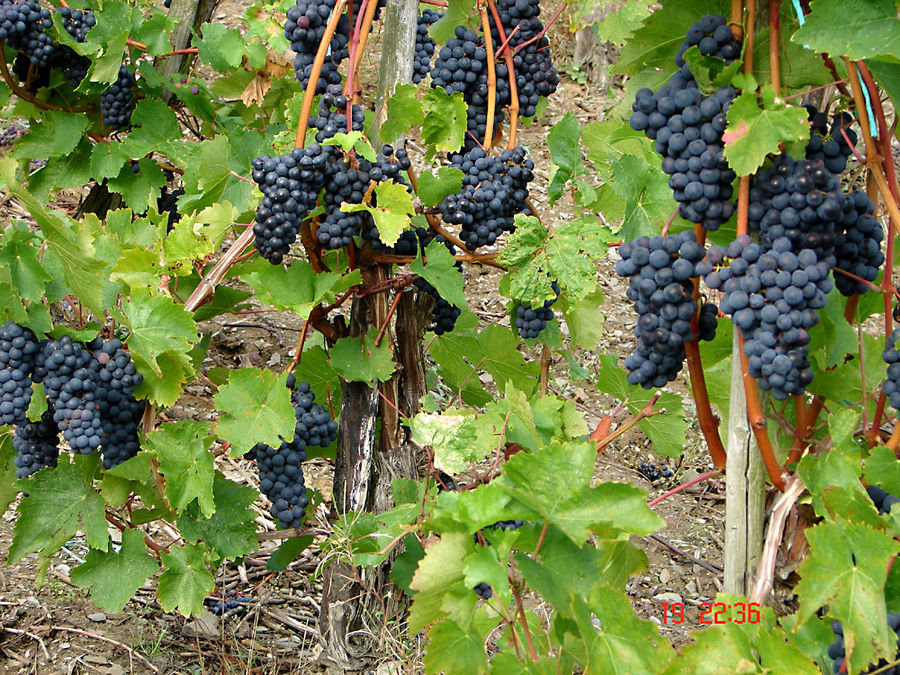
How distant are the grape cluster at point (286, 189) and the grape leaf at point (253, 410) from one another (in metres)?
0.34

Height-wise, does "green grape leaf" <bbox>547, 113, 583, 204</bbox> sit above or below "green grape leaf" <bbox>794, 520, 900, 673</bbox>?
above

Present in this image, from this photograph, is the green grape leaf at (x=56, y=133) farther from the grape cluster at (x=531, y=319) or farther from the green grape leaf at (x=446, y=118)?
the grape cluster at (x=531, y=319)

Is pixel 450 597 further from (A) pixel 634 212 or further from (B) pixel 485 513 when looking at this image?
A: (A) pixel 634 212

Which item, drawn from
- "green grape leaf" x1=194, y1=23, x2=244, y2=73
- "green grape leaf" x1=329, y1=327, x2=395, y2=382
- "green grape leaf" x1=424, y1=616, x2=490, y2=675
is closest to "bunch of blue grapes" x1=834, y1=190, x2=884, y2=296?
"green grape leaf" x1=424, y1=616, x2=490, y2=675

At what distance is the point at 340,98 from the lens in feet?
6.27

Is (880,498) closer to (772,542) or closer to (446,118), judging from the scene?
(772,542)

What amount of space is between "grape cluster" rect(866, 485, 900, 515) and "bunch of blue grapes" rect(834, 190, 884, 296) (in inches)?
13.2

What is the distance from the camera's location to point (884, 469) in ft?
4.29

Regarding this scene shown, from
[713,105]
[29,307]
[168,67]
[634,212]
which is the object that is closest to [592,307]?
[634,212]

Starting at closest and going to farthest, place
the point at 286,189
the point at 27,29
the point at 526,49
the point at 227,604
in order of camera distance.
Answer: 1. the point at 286,189
2. the point at 526,49
3. the point at 227,604
4. the point at 27,29

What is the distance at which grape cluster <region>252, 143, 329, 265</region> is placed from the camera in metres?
1.76

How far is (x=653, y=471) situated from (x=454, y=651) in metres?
A: 2.32

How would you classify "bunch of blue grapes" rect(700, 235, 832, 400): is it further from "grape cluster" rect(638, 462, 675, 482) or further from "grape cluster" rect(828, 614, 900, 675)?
"grape cluster" rect(638, 462, 675, 482)

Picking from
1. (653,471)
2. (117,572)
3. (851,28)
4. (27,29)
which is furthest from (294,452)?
(653,471)
